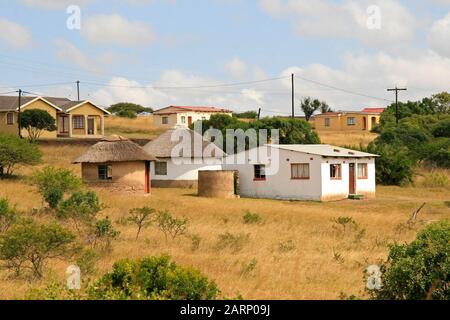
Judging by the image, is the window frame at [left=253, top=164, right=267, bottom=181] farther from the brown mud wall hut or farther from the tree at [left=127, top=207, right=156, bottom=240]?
the tree at [left=127, top=207, right=156, bottom=240]

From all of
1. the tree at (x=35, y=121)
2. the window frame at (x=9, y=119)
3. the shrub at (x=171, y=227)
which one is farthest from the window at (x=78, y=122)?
the shrub at (x=171, y=227)

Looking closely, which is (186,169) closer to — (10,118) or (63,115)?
(10,118)

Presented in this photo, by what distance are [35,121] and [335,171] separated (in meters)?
28.7

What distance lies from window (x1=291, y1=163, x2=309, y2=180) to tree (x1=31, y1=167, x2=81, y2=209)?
12543mm

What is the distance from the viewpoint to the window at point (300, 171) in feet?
127

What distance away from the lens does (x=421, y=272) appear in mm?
13195

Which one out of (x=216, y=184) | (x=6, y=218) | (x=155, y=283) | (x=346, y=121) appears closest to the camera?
(x=155, y=283)

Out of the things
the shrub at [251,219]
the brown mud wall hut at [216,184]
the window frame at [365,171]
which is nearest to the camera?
the shrub at [251,219]

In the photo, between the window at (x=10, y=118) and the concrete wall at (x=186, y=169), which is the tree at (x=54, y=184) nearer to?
the concrete wall at (x=186, y=169)

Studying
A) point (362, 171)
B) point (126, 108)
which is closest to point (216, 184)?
point (362, 171)

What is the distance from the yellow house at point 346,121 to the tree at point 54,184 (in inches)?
2490
